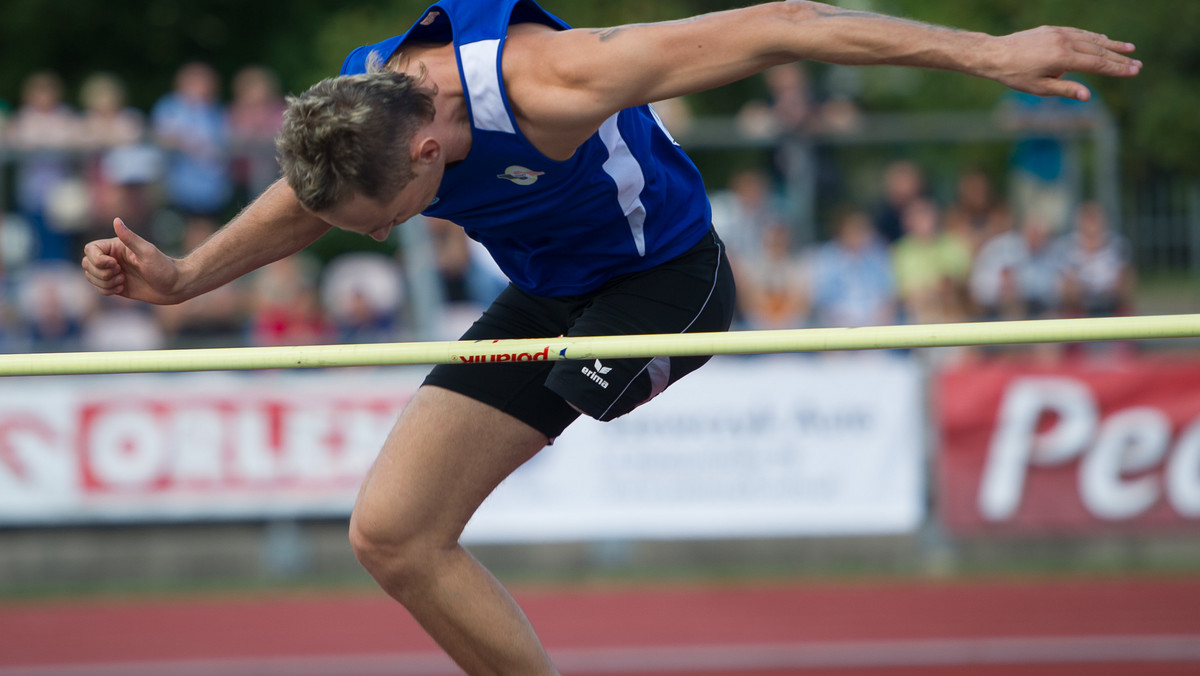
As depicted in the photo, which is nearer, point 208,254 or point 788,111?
point 208,254

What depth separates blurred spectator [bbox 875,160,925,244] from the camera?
26.9 ft

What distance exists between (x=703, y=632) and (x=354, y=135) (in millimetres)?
4700

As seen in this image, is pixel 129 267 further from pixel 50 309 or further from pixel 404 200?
pixel 50 309

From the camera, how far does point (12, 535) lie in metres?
8.02

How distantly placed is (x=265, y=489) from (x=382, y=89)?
543cm

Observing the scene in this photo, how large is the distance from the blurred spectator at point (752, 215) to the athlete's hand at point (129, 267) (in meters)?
5.26

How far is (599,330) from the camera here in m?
3.33

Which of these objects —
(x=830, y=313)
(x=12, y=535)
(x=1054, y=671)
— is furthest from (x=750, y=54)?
(x=12, y=535)

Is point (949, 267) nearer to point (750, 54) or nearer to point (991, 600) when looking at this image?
point (991, 600)

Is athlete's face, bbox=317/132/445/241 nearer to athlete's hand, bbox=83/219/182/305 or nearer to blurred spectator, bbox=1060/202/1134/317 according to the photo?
athlete's hand, bbox=83/219/182/305

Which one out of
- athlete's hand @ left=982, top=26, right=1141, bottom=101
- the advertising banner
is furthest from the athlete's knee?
the advertising banner

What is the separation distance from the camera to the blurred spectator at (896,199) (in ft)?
26.9

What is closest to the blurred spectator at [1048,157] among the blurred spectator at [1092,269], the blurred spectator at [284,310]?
the blurred spectator at [1092,269]

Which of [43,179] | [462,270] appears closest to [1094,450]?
[462,270]
